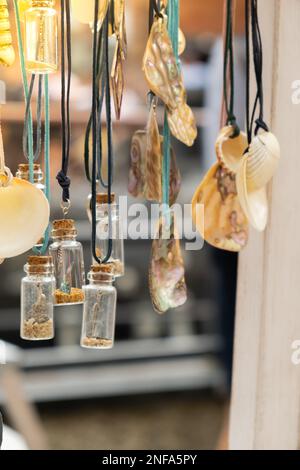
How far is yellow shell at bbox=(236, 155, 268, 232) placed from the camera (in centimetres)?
54

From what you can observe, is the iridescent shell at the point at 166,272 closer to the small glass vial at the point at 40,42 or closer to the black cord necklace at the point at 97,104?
the black cord necklace at the point at 97,104

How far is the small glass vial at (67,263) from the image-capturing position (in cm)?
57

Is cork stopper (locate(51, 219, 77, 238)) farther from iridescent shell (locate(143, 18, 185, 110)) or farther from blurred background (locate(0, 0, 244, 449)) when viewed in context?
blurred background (locate(0, 0, 244, 449))

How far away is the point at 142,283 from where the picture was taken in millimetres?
2965

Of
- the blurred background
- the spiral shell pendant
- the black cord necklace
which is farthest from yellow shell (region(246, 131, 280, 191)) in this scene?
the blurred background

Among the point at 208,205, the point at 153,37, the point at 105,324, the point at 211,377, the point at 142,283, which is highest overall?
the point at 153,37

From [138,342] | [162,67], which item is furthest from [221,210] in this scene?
[138,342]

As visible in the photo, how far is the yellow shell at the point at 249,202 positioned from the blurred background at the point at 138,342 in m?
→ 1.94

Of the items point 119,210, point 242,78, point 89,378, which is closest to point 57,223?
point 119,210

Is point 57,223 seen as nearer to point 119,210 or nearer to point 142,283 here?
point 119,210

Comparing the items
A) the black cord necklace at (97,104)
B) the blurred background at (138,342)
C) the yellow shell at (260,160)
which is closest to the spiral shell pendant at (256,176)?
the yellow shell at (260,160)

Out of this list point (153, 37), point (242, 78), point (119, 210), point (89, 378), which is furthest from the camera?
point (89, 378)

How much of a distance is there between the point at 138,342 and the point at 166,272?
2.40m

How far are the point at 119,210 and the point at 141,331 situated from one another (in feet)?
7.75
